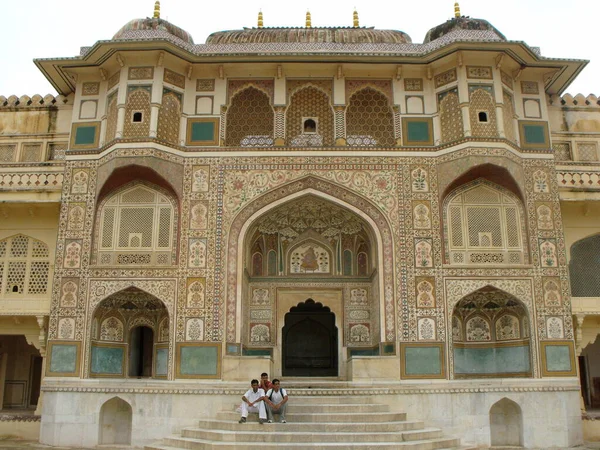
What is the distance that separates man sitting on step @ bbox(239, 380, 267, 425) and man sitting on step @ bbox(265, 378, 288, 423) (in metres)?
0.09

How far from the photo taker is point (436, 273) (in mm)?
13078

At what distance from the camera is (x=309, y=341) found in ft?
50.5

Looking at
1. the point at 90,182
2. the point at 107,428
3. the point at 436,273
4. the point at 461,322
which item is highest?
the point at 90,182

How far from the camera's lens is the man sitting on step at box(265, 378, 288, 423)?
10664 mm

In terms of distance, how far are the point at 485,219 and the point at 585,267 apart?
8.63ft

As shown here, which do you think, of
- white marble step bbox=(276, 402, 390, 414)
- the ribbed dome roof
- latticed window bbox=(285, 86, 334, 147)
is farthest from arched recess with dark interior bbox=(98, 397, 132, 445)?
the ribbed dome roof

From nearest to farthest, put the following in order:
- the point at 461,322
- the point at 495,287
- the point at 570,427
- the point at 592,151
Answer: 1. the point at 570,427
2. the point at 495,287
3. the point at 461,322
4. the point at 592,151

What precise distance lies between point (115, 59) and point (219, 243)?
4.46 m

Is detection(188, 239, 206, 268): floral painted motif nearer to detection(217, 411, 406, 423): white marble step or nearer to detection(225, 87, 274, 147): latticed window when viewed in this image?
detection(225, 87, 274, 147): latticed window

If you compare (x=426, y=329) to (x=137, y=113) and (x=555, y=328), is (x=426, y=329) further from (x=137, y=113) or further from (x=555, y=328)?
(x=137, y=113)

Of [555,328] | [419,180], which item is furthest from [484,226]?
[555,328]

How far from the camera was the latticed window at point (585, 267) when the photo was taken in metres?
14.1

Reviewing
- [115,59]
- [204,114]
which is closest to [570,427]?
[204,114]

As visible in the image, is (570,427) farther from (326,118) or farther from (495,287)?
(326,118)
